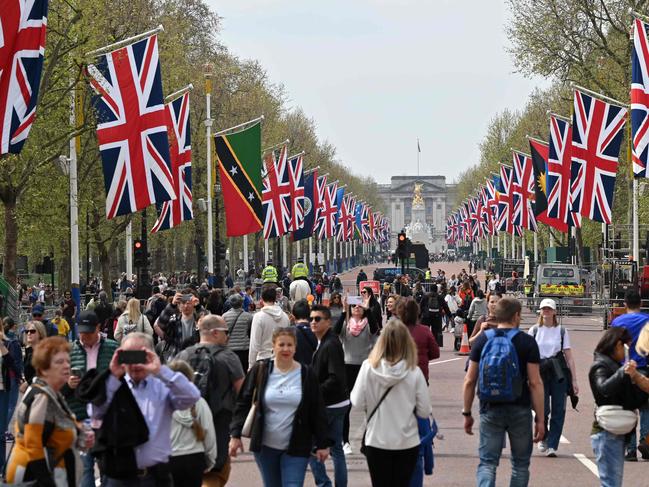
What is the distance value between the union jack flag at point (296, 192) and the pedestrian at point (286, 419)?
43.1 metres

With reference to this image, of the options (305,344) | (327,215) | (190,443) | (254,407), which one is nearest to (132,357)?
(190,443)

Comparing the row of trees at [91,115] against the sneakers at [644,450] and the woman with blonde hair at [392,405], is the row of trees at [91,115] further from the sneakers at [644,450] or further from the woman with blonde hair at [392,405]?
the woman with blonde hair at [392,405]

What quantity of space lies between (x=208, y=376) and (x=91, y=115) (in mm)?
24470

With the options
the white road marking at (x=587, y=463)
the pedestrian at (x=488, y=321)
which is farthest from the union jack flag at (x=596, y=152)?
the white road marking at (x=587, y=463)

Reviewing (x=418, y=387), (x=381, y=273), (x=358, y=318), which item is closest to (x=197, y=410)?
(x=418, y=387)

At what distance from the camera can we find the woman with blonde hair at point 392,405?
9.73m

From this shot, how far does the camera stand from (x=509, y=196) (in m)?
62.2

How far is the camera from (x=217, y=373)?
11.0 metres

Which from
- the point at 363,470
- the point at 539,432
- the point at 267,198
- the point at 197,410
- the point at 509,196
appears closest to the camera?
the point at 197,410

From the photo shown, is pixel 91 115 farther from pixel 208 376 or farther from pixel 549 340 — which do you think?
pixel 208 376

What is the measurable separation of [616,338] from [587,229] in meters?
61.4

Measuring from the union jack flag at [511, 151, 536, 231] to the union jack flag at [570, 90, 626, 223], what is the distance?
18.9 metres

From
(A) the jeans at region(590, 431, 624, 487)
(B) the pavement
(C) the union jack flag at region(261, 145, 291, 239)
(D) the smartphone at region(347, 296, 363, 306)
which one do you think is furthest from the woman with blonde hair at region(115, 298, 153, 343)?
(C) the union jack flag at region(261, 145, 291, 239)

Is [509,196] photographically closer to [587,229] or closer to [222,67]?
[587,229]
